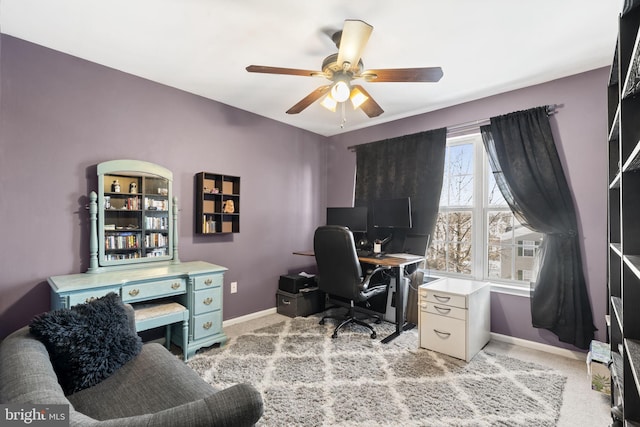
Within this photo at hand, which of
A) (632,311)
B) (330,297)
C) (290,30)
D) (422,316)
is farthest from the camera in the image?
(330,297)

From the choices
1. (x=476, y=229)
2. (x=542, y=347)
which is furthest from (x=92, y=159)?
(x=542, y=347)

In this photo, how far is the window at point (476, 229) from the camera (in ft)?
9.64

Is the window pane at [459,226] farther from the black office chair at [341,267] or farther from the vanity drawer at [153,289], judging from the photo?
the vanity drawer at [153,289]

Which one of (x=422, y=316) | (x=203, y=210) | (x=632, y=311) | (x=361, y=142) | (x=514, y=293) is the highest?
(x=361, y=142)

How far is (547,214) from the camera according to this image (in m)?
2.58

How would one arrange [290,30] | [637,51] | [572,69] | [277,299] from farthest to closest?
[277,299] < [572,69] < [290,30] < [637,51]

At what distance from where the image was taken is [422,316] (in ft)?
8.84

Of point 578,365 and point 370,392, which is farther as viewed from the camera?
point 578,365

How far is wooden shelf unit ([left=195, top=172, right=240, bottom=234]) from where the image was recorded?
3012 mm

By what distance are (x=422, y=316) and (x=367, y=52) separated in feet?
7.38

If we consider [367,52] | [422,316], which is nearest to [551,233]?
[422,316]

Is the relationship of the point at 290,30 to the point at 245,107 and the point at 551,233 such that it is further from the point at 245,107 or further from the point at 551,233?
the point at 551,233

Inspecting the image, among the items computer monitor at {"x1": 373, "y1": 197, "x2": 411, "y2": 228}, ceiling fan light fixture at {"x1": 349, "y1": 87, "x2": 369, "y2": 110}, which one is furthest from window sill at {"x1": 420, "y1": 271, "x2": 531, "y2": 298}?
ceiling fan light fixture at {"x1": 349, "y1": 87, "x2": 369, "y2": 110}

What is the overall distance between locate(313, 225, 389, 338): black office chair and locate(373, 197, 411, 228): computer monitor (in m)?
0.69
